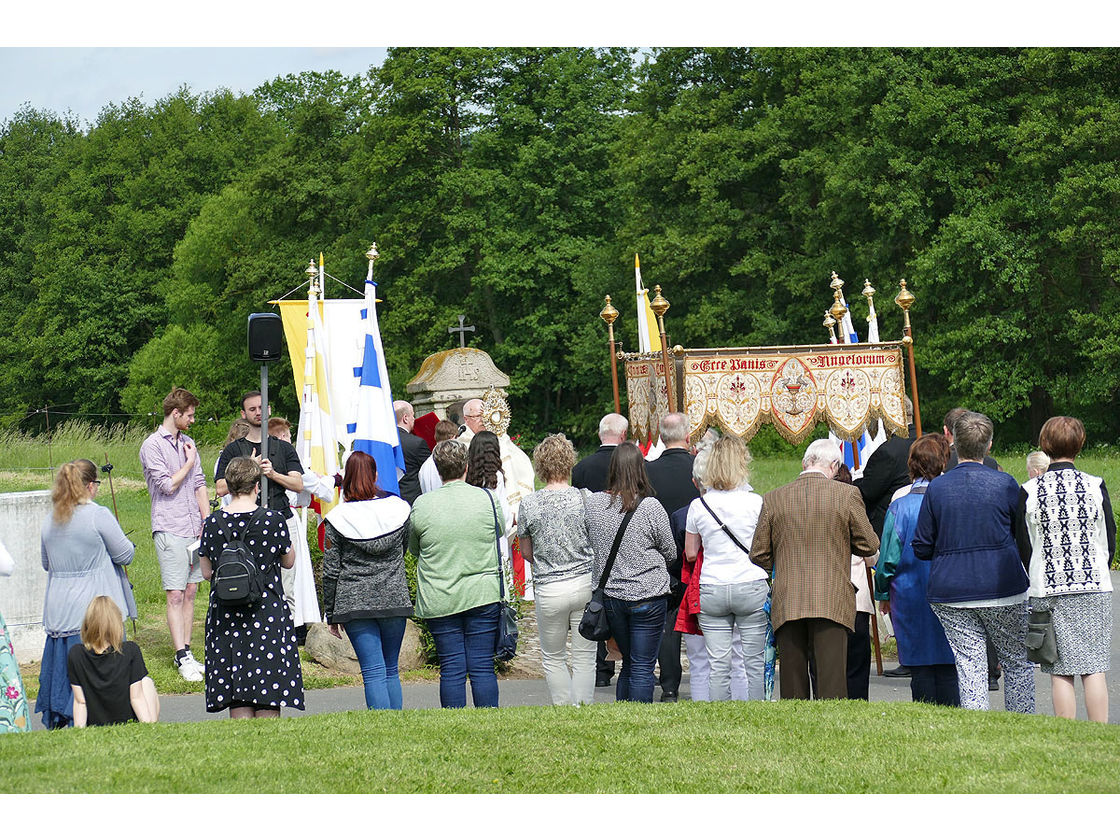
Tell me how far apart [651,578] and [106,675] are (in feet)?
9.70

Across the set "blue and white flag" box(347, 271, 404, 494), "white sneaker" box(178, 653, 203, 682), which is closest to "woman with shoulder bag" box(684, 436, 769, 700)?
"blue and white flag" box(347, 271, 404, 494)

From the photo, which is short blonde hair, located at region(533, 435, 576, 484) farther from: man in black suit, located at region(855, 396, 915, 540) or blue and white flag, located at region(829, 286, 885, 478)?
blue and white flag, located at region(829, 286, 885, 478)

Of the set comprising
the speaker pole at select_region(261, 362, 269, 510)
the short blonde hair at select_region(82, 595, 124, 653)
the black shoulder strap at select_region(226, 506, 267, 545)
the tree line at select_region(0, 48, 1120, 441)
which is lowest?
the short blonde hair at select_region(82, 595, 124, 653)

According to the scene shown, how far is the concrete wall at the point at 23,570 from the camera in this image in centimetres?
1132

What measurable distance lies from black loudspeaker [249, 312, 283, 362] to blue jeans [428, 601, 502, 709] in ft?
8.48

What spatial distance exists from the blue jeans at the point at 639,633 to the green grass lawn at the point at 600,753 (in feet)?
2.05

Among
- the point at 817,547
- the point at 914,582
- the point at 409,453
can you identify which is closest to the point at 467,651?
the point at 817,547

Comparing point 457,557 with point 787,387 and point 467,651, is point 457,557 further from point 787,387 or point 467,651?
point 787,387

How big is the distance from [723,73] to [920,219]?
28.0ft

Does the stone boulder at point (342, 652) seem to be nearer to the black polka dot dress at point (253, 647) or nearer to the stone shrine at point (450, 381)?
the black polka dot dress at point (253, 647)

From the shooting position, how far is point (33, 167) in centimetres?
5284

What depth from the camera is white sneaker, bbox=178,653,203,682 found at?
10188 millimetres

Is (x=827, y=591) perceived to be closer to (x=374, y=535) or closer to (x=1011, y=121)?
(x=374, y=535)

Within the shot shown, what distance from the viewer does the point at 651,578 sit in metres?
7.50
